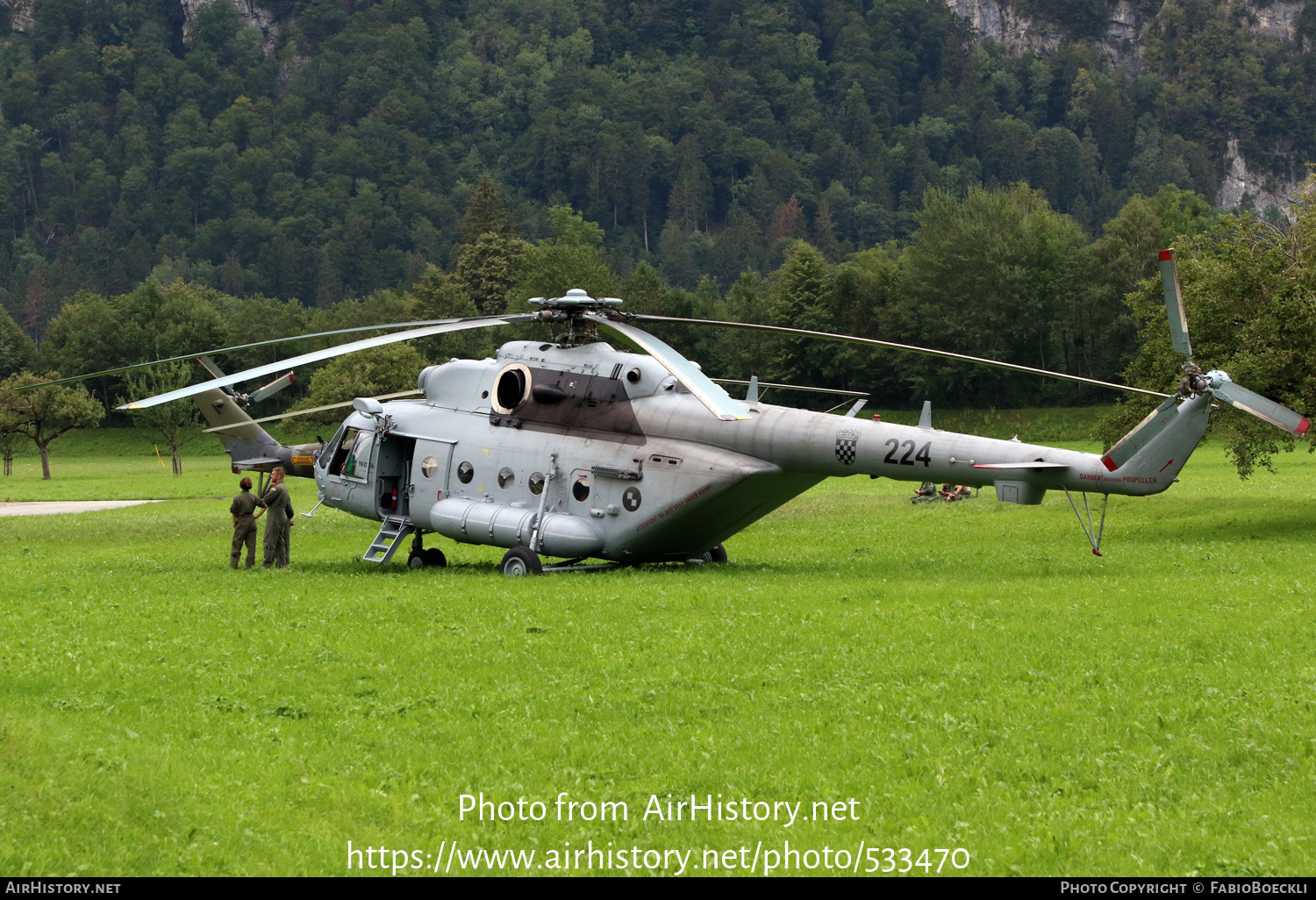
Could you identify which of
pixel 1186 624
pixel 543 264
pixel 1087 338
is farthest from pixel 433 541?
pixel 543 264

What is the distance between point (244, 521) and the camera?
23422 millimetres

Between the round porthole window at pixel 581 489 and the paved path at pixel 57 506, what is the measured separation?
A: 75.7 feet

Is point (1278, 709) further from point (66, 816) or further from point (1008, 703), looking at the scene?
point (66, 816)

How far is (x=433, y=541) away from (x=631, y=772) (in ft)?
75.4

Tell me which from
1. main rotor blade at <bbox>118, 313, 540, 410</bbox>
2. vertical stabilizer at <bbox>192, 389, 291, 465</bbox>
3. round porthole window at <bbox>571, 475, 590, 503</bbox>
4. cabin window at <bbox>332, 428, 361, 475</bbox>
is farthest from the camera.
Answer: vertical stabilizer at <bbox>192, 389, 291, 465</bbox>

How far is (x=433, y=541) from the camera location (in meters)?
32.7

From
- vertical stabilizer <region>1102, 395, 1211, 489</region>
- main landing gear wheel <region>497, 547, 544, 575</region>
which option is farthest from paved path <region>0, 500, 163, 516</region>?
vertical stabilizer <region>1102, 395, 1211, 489</region>

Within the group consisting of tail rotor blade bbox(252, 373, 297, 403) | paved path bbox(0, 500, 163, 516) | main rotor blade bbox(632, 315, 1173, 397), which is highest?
main rotor blade bbox(632, 315, 1173, 397)

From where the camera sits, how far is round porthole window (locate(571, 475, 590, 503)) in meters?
22.6

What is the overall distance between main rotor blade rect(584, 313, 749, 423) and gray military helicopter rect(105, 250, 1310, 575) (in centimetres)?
8

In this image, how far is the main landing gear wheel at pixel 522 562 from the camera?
22031mm

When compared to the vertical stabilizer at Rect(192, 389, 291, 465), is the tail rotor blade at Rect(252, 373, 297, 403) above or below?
above

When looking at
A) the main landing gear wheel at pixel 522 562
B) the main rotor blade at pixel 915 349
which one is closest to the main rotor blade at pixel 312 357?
the main rotor blade at pixel 915 349

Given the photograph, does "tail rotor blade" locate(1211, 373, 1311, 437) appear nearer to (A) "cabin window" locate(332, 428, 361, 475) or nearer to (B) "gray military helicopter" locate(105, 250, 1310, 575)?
(B) "gray military helicopter" locate(105, 250, 1310, 575)
